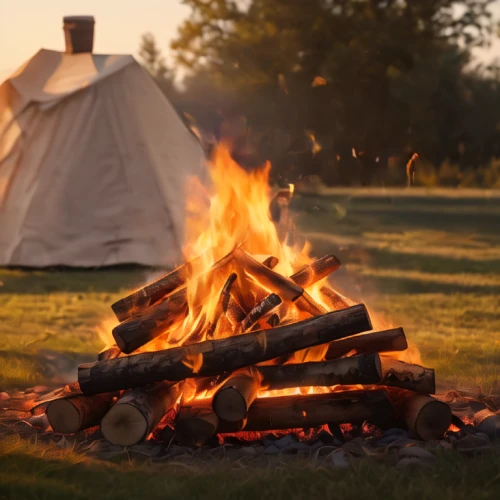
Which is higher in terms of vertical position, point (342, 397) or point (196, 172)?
point (196, 172)

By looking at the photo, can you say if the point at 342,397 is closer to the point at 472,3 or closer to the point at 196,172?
the point at 196,172

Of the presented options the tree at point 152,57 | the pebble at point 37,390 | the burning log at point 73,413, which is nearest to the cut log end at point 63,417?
the burning log at point 73,413

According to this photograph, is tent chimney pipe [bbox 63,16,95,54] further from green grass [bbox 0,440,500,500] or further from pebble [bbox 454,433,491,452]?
pebble [bbox 454,433,491,452]

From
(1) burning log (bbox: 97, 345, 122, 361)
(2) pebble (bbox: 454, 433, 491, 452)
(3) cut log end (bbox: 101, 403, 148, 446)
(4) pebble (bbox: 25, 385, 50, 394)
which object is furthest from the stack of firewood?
(4) pebble (bbox: 25, 385, 50, 394)

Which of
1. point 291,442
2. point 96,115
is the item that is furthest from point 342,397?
point 96,115

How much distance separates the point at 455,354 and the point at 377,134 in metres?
18.7

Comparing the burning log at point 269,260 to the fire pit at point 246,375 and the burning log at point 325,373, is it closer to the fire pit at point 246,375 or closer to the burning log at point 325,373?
the fire pit at point 246,375

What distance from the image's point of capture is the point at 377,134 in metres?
24.5

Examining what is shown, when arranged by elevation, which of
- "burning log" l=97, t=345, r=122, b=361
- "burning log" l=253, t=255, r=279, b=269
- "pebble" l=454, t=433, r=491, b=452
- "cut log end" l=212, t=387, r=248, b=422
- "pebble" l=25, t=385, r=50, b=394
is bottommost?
"pebble" l=25, t=385, r=50, b=394

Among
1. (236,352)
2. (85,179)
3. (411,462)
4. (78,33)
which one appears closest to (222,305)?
(236,352)

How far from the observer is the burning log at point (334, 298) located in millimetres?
5105

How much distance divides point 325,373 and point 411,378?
1.43 ft

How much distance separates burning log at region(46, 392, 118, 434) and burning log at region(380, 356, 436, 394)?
4.52 feet

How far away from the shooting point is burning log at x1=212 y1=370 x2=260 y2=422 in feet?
12.9
